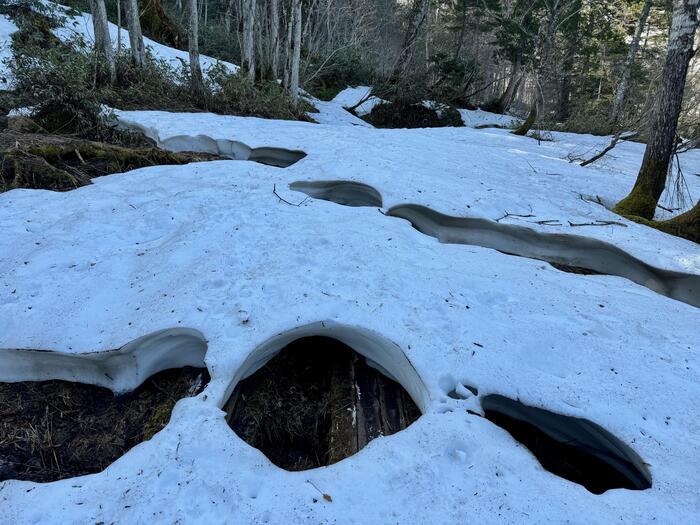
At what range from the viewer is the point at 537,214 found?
4.59 m

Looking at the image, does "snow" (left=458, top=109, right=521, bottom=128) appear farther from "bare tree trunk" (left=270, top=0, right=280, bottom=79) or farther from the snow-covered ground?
the snow-covered ground

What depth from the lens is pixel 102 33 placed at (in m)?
8.55

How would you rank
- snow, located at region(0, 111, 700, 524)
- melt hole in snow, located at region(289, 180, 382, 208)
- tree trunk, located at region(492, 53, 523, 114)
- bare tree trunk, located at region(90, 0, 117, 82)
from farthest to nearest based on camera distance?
tree trunk, located at region(492, 53, 523, 114) → bare tree trunk, located at region(90, 0, 117, 82) → melt hole in snow, located at region(289, 180, 382, 208) → snow, located at region(0, 111, 700, 524)

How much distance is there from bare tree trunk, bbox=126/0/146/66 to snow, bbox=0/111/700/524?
22.3 ft

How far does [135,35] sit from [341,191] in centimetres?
847

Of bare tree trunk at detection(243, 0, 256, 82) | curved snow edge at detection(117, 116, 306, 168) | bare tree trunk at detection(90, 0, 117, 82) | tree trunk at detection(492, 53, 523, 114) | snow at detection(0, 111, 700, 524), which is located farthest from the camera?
tree trunk at detection(492, 53, 523, 114)

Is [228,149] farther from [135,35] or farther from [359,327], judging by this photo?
[135,35]

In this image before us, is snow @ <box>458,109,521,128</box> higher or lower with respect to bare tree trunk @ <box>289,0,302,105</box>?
lower

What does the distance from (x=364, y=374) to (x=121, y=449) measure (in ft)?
4.60

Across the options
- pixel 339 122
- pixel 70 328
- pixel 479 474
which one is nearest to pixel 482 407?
pixel 479 474

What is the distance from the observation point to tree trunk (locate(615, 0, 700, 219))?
446 centimetres

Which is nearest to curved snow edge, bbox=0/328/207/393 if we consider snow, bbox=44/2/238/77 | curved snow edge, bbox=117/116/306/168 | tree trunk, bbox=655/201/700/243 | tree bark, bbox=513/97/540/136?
curved snow edge, bbox=117/116/306/168

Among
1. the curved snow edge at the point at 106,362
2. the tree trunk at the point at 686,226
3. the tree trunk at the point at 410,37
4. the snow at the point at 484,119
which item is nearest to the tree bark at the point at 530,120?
the snow at the point at 484,119

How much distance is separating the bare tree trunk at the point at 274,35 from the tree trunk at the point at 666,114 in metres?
9.36
